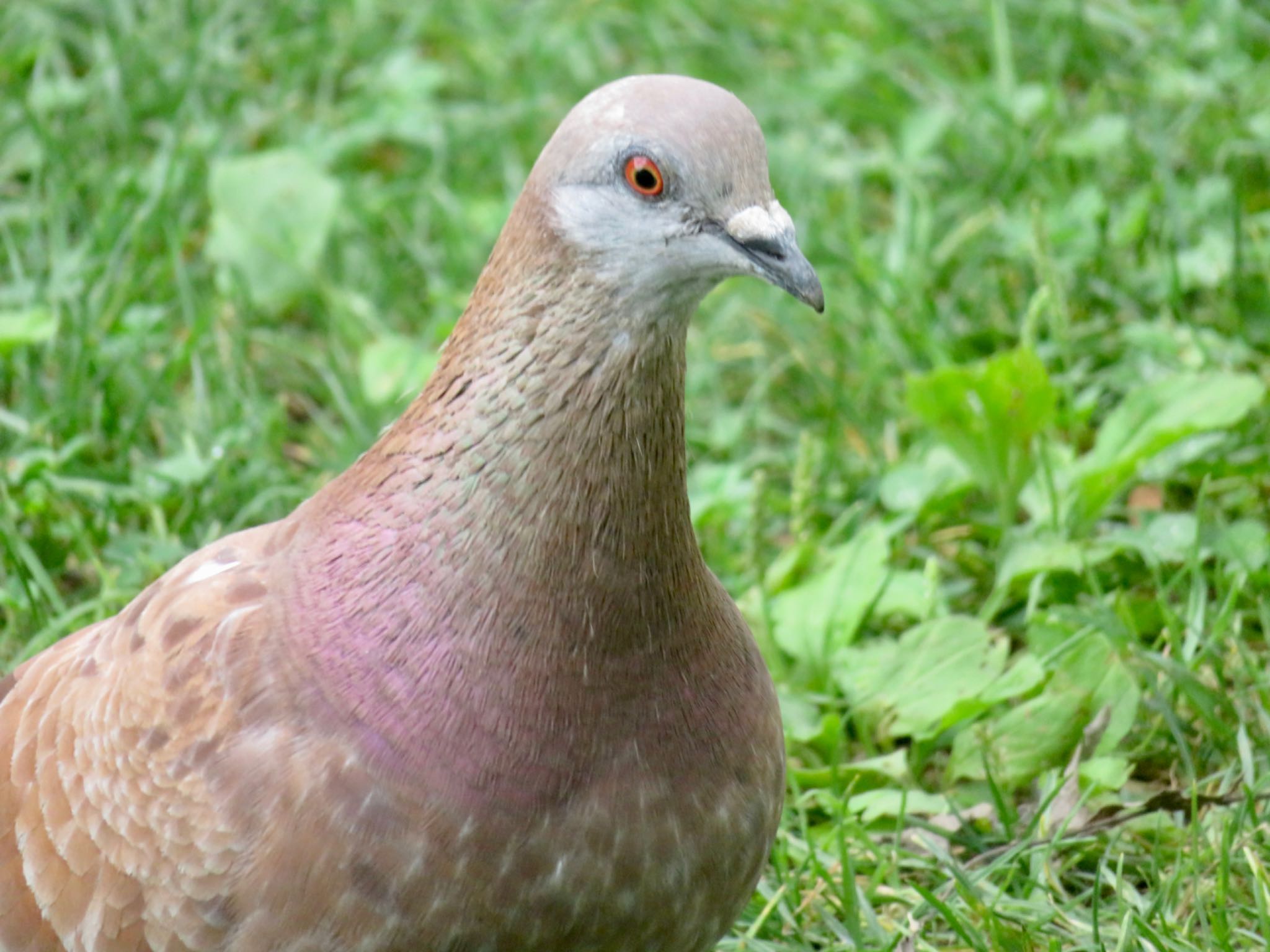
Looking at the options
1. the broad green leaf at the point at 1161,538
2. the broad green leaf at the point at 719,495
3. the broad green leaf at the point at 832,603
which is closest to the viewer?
the broad green leaf at the point at 832,603

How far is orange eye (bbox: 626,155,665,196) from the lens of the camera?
2197 millimetres

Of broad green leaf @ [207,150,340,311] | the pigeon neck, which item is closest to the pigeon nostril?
the pigeon neck

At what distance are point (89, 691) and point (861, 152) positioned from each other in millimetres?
3549

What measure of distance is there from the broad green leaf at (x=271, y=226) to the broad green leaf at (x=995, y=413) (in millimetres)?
1944

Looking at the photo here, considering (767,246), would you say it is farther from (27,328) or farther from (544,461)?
(27,328)

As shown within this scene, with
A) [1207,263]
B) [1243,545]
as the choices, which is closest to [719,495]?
[1243,545]

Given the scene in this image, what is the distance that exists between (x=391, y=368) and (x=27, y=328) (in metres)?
0.90

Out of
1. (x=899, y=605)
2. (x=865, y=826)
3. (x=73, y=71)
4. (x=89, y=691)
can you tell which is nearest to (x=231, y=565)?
(x=89, y=691)

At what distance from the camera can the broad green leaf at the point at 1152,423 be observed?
3635 millimetres

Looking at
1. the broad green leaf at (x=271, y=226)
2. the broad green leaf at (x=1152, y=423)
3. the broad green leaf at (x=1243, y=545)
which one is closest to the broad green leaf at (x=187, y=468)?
the broad green leaf at (x=271, y=226)

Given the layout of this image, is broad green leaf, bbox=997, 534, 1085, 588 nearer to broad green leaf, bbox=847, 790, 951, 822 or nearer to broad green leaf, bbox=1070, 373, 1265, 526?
broad green leaf, bbox=1070, 373, 1265, 526

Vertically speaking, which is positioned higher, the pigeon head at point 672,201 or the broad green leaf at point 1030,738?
the pigeon head at point 672,201

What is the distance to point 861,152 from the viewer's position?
5496 mm

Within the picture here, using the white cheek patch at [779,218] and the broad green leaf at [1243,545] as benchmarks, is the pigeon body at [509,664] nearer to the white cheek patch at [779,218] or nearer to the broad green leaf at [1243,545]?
the white cheek patch at [779,218]
